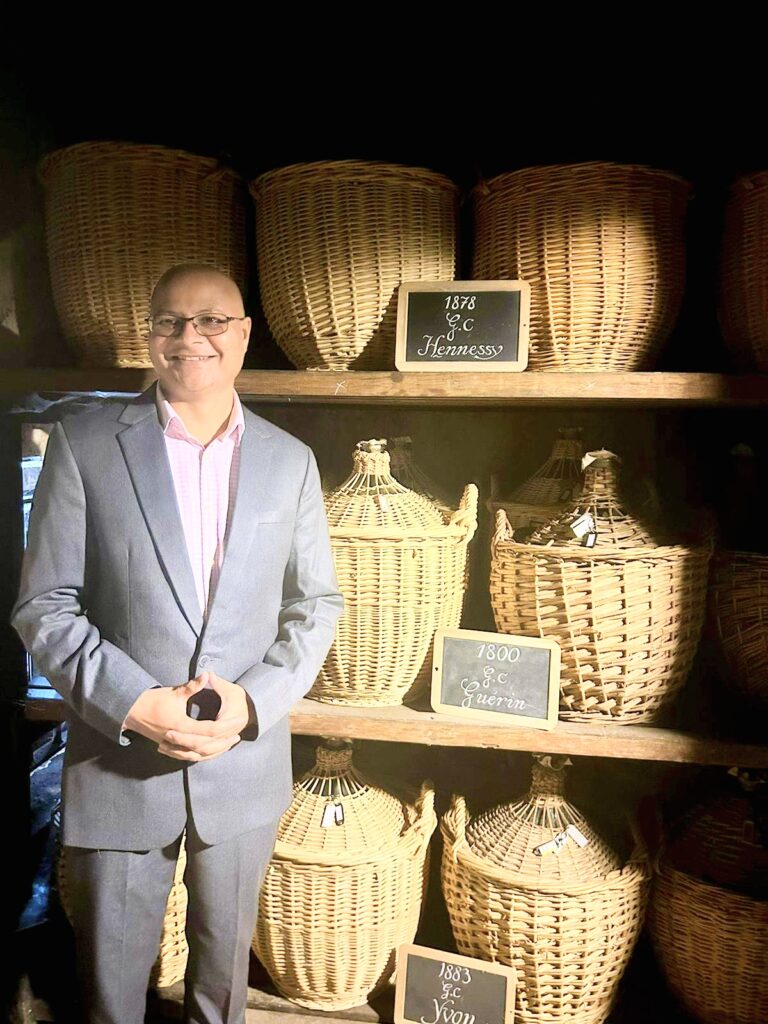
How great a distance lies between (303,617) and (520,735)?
438 millimetres

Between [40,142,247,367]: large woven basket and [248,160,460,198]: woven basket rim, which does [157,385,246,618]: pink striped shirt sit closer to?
[40,142,247,367]: large woven basket

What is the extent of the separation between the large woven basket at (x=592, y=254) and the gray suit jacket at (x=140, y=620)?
52 cm

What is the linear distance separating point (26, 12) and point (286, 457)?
1085 millimetres

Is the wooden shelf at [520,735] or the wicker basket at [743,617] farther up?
the wicker basket at [743,617]

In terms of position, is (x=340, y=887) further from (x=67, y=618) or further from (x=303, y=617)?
(x=67, y=618)

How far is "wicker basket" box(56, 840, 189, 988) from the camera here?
149 centimetres

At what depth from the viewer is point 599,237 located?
4.40 ft

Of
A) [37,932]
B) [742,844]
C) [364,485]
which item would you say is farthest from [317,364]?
[37,932]

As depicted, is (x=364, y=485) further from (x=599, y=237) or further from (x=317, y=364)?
(x=599, y=237)

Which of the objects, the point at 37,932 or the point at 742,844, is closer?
the point at 742,844

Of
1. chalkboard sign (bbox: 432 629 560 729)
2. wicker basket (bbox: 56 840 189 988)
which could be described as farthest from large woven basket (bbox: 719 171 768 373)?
wicker basket (bbox: 56 840 189 988)

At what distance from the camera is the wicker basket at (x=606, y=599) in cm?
136

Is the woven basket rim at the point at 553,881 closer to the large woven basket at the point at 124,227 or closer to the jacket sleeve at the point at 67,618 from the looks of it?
the jacket sleeve at the point at 67,618

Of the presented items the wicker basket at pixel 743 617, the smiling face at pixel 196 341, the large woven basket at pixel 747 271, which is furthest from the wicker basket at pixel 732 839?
the smiling face at pixel 196 341
